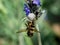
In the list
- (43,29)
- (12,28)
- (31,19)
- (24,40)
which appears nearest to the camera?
(31,19)

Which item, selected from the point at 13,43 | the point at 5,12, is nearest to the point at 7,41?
the point at 13,43

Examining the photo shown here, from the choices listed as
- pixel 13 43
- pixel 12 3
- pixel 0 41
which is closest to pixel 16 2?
pixel 12 3

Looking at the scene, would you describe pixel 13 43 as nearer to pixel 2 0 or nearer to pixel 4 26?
pixel 4 26

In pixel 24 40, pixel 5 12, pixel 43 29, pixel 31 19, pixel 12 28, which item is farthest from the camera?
pixel 43 29

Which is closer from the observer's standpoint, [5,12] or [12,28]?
[5,12]

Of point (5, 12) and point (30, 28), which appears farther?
point (5, 12)

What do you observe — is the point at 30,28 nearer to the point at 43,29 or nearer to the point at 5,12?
the point at 5,12

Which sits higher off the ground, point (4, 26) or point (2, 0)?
point (2, 0)

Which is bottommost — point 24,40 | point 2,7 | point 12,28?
point 24,40

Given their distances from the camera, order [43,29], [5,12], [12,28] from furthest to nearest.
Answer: [43,29]
[12,28]
[5,12]
